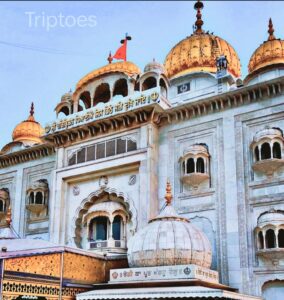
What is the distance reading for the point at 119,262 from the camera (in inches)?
531

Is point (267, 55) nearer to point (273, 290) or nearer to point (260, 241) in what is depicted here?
point (260, 241)

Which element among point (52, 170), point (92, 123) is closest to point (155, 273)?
point (92, 123)

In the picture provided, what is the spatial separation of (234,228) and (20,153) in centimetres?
957

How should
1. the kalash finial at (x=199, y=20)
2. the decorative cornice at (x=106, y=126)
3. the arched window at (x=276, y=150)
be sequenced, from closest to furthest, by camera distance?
the arched window at (x=276, y=150) → the decorative cornice at (x=106, y=126) → the kalash finial at (x=199, y=20)

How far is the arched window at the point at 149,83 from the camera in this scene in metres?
16.5

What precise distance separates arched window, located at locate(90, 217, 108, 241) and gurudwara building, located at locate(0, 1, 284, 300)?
0.11ft

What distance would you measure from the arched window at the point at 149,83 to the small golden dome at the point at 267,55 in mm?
3292

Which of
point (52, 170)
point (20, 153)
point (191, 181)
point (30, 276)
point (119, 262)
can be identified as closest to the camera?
point (30, 276)

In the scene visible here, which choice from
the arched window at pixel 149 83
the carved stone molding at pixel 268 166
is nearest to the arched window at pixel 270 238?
the carved stone molding at pixel 268 166

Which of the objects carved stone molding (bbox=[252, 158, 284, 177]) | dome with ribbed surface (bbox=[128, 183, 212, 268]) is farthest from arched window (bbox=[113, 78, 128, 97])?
dome with ribbed surface (bbox=[128, 183, 212, 268])

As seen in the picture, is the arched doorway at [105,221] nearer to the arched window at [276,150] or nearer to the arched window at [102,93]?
the arched window at [102,93]

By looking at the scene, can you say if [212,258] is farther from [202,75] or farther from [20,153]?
[20,153]

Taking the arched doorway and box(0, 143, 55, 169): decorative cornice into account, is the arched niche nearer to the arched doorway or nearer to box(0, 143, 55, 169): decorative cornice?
the arched doorway

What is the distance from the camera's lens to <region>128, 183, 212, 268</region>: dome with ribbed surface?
11727 mm
